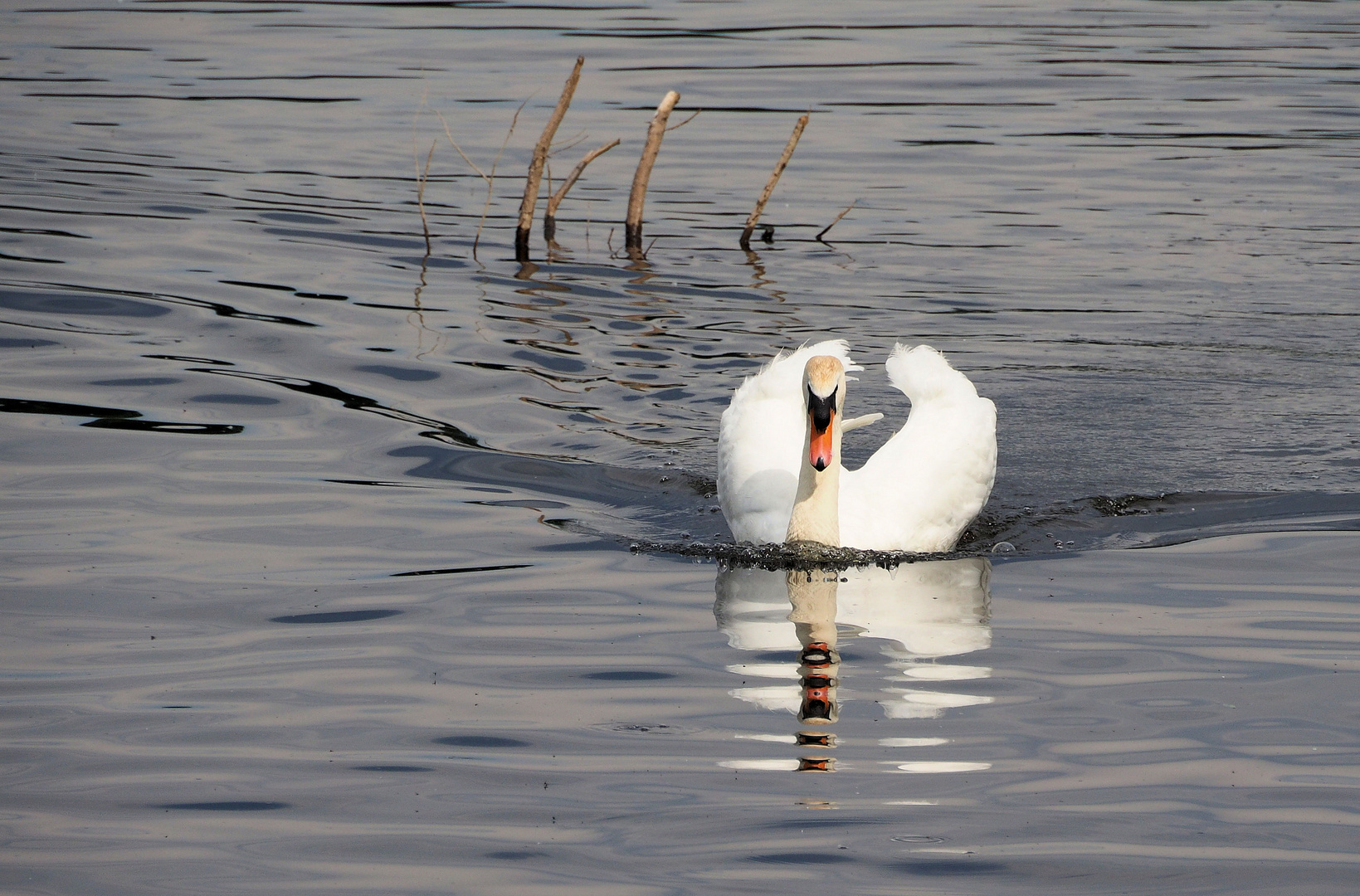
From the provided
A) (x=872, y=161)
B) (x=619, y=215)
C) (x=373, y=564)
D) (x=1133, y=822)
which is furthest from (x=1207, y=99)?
(x=1133, y=822)

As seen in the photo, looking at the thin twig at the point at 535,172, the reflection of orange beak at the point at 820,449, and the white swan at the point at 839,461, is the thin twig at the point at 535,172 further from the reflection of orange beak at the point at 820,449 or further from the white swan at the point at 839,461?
the reflection of orange beak at the point at 820,449

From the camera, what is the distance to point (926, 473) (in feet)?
31.7

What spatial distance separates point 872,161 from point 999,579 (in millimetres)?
14029

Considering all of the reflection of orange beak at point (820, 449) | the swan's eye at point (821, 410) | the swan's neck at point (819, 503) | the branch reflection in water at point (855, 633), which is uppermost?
the swan's eye at point (821, 410)

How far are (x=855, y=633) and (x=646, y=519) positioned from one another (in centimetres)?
239

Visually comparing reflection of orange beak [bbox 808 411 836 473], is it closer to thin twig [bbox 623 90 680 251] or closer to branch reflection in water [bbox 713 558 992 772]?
branch reflection in water [bbox 713 558 992 772]

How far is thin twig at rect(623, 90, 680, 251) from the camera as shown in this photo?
56.3ft

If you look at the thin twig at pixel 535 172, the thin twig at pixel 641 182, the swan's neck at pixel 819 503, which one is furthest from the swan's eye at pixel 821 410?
the thin twig at pixel 641 182

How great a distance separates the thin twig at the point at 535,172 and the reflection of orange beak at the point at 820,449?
845cm

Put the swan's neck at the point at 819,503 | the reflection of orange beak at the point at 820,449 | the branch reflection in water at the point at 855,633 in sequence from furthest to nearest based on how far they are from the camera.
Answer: the swan's neck at the point at 819,503 → the reflection of orange beak at the point at 820,449 → the branch reflection in water at the point at 855,633

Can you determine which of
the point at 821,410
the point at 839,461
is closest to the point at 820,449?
the point at 821,410

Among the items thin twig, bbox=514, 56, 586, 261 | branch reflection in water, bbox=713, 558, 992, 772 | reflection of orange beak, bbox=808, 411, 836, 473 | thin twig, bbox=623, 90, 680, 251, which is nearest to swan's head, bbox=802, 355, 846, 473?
reflection of orange beak, bbox=808, 411, 836, 473

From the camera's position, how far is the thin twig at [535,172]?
55.3 feet

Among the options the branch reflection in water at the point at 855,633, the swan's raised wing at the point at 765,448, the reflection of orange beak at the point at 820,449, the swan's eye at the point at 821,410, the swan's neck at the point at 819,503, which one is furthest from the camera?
the swan's raised wing at the point at 765,448
